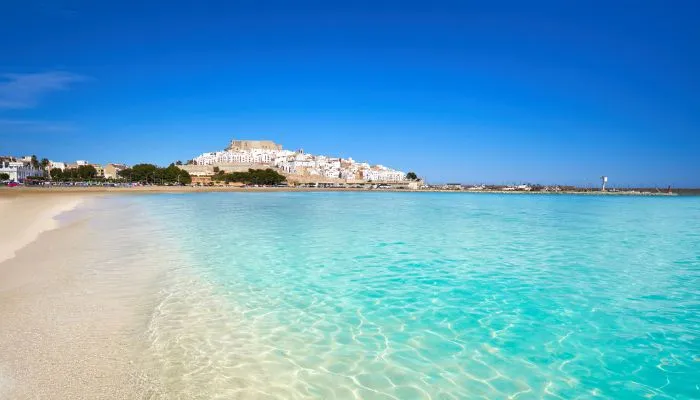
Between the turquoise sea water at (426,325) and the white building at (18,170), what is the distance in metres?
127

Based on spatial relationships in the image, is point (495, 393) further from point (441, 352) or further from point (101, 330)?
point (101, 330)

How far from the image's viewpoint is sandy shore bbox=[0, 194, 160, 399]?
14.0 ft

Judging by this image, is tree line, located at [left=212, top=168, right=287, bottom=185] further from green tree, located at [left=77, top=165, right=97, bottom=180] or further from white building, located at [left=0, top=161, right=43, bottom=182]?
white building, located at [left=0, top=161, right=43, bottom=182]

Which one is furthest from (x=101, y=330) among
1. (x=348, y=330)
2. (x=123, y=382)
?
(x=348, y=330)

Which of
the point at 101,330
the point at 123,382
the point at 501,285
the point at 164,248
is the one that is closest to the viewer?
the point at 123,382

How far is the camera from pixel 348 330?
6.46 meters

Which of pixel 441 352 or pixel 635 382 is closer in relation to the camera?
pixel 635 382

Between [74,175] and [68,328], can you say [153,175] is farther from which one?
[68,328]

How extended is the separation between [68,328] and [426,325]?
5333mm

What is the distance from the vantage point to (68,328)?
5930 millimetres

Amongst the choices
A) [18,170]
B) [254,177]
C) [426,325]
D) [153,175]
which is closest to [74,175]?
[18,170]

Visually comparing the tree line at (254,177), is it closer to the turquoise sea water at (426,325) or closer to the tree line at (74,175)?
the tree line at (74,175)

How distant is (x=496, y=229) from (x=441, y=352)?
17272 mm

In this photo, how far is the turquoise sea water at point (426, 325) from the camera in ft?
15.7
